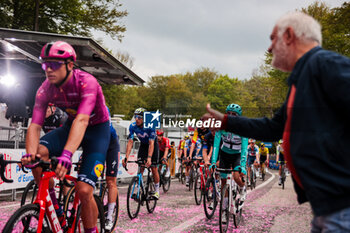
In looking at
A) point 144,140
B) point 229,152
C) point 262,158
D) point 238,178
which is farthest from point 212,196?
point 262,158

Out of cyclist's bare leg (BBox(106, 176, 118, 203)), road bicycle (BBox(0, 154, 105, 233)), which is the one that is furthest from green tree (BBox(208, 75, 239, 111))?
cyclist's bare leg (BBox(106, 176, 118, 203))

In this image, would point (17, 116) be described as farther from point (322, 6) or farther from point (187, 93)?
point (187, 93)

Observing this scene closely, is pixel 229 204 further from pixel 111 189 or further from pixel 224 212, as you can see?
pixel 111 189

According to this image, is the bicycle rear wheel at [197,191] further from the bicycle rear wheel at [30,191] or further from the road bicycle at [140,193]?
the bicycle rear wheel at [30,191]

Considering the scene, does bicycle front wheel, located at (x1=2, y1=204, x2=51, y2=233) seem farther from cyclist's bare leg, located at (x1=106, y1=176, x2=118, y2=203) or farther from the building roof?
the building roof

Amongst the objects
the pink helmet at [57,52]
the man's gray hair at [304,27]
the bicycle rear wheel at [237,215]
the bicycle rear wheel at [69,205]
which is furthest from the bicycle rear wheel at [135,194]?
the man's gray hair at [304,27]

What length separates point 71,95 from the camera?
346 centimetres

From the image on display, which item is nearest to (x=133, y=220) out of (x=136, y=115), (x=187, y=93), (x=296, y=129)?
(x=136, y=115)

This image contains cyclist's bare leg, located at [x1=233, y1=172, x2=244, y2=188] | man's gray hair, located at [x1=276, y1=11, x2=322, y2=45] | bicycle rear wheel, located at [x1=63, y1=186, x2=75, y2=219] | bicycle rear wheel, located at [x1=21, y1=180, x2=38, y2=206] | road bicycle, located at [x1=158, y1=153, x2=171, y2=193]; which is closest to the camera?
man's gray hair, located at [x1=276, y1=11, x2=322, y2=45]

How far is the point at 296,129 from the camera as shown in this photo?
1563mm

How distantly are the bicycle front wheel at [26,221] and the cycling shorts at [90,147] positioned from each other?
58 centimetres

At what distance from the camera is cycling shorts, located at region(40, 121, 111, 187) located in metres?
3.54

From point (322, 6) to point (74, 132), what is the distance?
29.2 m

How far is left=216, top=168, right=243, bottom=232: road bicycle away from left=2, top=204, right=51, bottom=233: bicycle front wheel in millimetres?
3429
